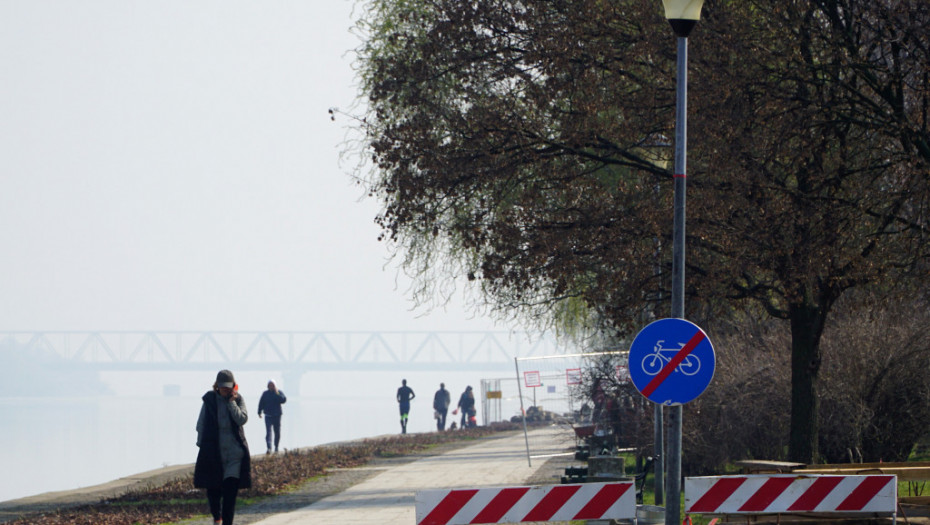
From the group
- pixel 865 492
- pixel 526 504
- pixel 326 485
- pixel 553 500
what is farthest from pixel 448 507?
pixel 326 485

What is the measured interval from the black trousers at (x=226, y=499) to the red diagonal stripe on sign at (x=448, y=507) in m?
4.21

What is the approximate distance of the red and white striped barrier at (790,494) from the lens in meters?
10.5

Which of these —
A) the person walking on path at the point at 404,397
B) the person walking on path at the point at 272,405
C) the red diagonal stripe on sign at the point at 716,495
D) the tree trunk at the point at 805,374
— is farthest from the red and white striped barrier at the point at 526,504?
the person walking on path at the point at 404,397

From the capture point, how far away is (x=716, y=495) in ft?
34.4

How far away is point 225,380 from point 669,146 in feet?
24.7

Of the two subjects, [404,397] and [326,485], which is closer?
[326,485]

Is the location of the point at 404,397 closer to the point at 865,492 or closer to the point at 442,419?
the point at 442,419

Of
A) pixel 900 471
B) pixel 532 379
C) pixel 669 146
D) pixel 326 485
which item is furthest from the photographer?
pixel 532 379

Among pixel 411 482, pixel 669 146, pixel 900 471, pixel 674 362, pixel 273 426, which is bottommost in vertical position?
pixel 411 482

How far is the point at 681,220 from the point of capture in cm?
1177

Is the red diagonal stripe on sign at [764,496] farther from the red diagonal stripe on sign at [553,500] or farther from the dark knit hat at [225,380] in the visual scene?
the dark knit hat at [225,380]

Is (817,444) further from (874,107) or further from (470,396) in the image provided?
(470,396)

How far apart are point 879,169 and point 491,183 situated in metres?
5.09

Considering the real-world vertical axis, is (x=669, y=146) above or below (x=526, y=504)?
above
